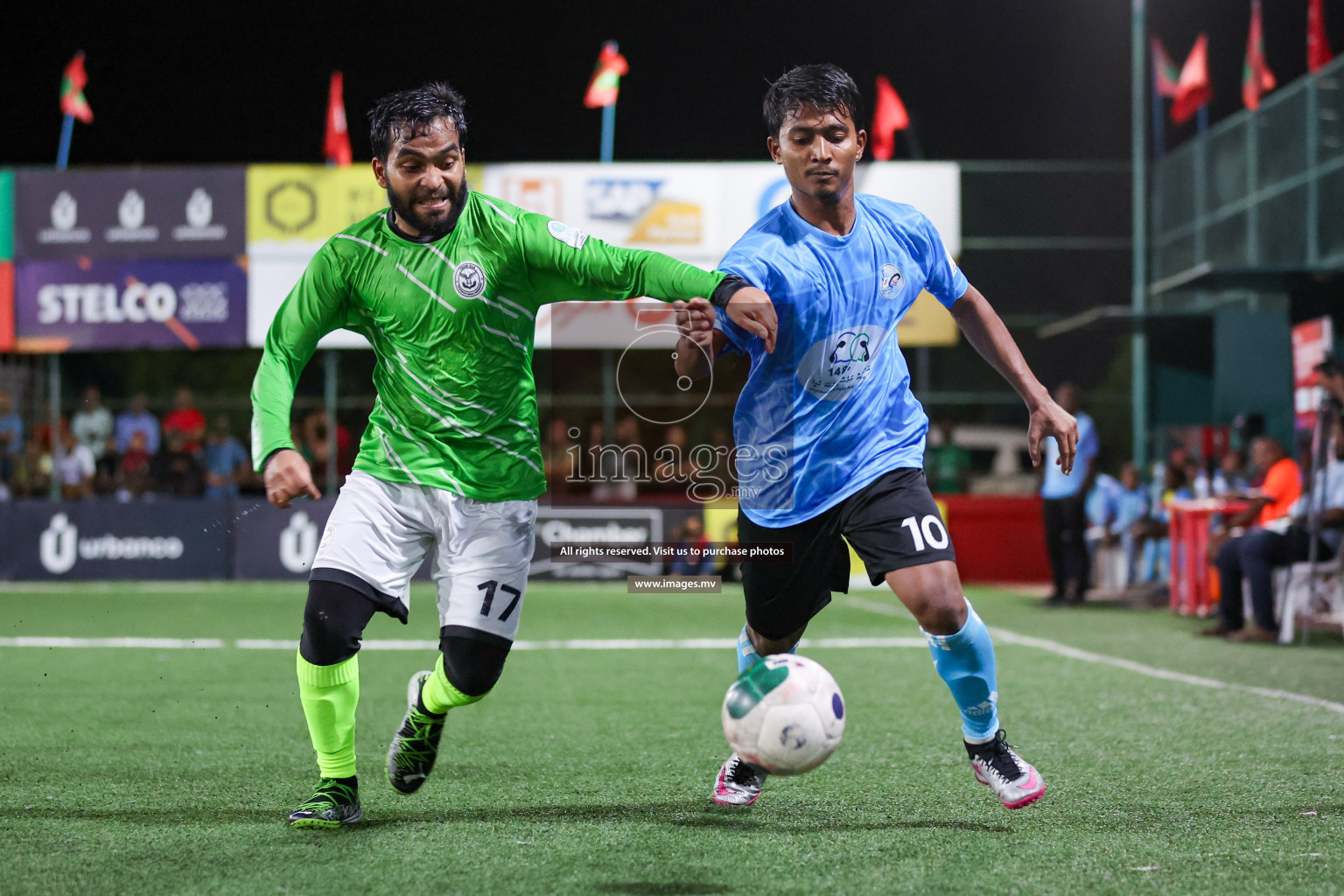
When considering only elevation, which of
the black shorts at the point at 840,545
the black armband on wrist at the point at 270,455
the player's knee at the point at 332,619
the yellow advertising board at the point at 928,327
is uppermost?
the yellow advertising board at the point at 928,327

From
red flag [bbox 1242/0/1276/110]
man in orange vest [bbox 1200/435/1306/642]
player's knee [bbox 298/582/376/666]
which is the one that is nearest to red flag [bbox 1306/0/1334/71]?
red flag [bbox 1242/0/1276/110]

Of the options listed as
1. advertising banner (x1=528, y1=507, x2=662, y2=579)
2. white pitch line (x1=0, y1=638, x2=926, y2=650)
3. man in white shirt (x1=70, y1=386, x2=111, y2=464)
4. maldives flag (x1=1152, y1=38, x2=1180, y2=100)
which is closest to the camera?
white pitch line (x1=0, y1=638, x2=926, y2=650)

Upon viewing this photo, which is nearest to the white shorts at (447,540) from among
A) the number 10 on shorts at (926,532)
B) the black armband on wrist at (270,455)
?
the black armband on wrist at (270,455)

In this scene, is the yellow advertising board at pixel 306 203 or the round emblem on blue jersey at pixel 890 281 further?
the yellow advertising board at pixel 306 203

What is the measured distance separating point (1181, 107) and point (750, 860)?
18907 mm

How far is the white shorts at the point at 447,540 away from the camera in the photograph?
4.27m

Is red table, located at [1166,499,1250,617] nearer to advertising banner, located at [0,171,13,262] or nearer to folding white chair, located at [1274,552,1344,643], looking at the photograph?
folding white chair, located at [1274,552,1344,643]

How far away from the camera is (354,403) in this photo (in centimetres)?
2100

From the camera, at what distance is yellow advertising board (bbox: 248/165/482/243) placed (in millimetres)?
19234

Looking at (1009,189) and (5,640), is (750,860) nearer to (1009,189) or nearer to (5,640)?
(5,640)

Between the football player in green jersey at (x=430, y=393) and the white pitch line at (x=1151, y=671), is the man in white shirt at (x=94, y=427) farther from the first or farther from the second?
the football player in green jersey at (x=430, y=393)

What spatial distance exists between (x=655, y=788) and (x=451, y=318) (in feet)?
6.20

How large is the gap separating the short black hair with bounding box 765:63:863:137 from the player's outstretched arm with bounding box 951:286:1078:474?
76 centimetres

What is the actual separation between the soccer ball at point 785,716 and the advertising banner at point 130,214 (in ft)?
55.6
